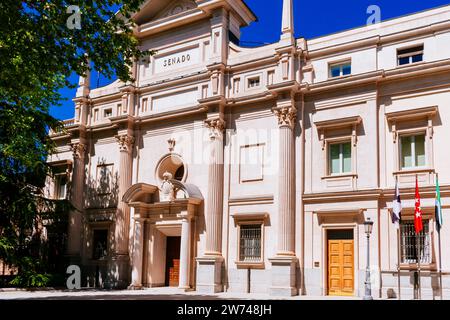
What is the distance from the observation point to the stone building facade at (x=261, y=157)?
20.8 metres

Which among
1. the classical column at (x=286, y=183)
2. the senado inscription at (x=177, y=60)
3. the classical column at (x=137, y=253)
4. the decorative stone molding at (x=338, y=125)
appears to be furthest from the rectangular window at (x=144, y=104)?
the decorative stone molding at (x=338, y=125)

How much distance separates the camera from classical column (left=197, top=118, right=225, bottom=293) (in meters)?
23.8

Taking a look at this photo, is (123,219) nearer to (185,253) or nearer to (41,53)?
(185,253)

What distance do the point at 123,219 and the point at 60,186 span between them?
6.95 m

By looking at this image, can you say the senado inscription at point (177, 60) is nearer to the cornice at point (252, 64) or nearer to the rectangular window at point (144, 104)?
the rectangular window at point (144, 104)

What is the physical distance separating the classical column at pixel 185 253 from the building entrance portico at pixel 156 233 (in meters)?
0.50

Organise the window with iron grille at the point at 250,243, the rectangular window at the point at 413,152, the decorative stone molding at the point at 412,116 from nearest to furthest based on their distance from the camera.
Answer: the decorative stone molding at the point at 412,116 < the rectangular window at the point at 413,152 < the window with iron grille at the point at 250,243

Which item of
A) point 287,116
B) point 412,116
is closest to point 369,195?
point 412,116

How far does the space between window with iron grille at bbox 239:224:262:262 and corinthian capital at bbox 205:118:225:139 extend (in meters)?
4.78

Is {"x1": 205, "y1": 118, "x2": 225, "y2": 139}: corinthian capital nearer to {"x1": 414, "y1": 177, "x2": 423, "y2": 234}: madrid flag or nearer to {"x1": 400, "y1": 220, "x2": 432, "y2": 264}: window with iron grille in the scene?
{"x1": 400, "y1": 220, "x2": 432, "y2": 264}: window with iron grille

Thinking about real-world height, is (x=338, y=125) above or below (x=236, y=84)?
below

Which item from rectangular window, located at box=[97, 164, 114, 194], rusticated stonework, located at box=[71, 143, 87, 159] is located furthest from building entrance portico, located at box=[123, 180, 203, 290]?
rusticated stonework, located at box=[71, 143, 87, 159]

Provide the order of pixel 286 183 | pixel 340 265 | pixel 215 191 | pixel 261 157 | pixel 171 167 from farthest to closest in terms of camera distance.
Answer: pixel 171 167
pixel 215 191
pixel 261 157
pixel 286 183
pixel 340 265

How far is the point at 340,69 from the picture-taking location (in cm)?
2347
